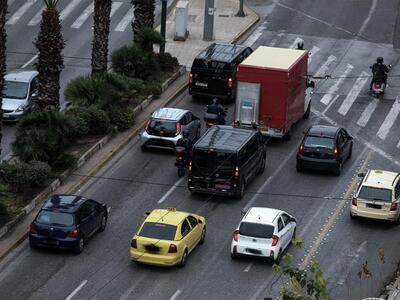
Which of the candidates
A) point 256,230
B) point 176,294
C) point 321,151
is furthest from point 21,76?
point 176,294

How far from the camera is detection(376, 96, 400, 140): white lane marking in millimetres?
51119

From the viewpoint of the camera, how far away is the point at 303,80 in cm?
5031

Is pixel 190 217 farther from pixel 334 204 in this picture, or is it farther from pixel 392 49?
pixel 392 49

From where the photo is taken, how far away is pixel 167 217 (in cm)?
3772

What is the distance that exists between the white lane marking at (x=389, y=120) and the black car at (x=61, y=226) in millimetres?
17339

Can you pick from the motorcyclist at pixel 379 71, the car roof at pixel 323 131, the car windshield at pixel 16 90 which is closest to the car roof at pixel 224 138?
the car roof at pixel 323 131

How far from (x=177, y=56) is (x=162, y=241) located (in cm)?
2591

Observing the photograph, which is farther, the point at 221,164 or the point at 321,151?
the point at 321,151

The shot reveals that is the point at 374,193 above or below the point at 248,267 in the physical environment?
above

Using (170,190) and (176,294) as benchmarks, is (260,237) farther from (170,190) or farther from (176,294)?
(170,190)

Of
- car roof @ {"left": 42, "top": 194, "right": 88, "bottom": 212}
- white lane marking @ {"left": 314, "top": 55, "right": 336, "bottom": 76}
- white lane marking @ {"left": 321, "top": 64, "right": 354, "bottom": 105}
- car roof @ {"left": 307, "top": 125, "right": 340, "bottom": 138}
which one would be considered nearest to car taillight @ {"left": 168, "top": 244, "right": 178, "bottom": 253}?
car roof @ {"left": 42, "top": 194, "right": 88, "bottom": 212}

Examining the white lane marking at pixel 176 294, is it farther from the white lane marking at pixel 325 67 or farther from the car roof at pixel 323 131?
the white lane marking at pixel 325 67

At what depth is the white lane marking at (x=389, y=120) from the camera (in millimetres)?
51119

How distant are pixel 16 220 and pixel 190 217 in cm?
637
